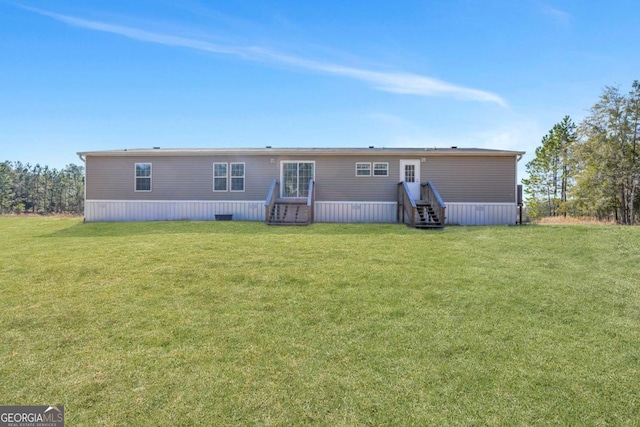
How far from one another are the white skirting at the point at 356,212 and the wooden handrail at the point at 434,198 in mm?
1337

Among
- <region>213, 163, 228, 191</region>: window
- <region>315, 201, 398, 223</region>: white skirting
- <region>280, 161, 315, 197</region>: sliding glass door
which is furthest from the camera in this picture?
<region>213, 163, 228, 191</region>: window

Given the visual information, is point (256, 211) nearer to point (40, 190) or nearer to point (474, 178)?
point (474, 178)

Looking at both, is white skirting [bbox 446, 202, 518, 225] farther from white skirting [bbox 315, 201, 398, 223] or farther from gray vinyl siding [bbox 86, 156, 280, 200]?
gray vinyl siding [bbox 86, 156, 280, 200]

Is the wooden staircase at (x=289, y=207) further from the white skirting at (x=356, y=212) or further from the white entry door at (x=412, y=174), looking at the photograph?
the white entry door at (x=412, y=174)

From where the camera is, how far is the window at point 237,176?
14273 millimetres

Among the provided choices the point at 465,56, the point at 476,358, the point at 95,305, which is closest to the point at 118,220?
the point at 95,305

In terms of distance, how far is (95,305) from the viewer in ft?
14.6

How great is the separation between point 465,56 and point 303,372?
1480 centimetres

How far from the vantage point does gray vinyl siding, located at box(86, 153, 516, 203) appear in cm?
1370

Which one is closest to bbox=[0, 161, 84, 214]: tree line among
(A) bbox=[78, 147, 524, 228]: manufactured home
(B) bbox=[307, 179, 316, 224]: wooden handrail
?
(A) bbox=[78, 147, 524, 228]: manufactured home

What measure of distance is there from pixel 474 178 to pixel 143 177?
15341 millimetres

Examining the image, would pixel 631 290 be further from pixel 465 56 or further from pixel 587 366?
pixel 465 56

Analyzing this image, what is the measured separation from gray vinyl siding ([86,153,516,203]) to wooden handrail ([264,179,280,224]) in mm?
637

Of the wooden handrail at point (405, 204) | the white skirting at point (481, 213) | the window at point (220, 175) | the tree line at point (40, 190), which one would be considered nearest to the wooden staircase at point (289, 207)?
the window at point (220, 175)
